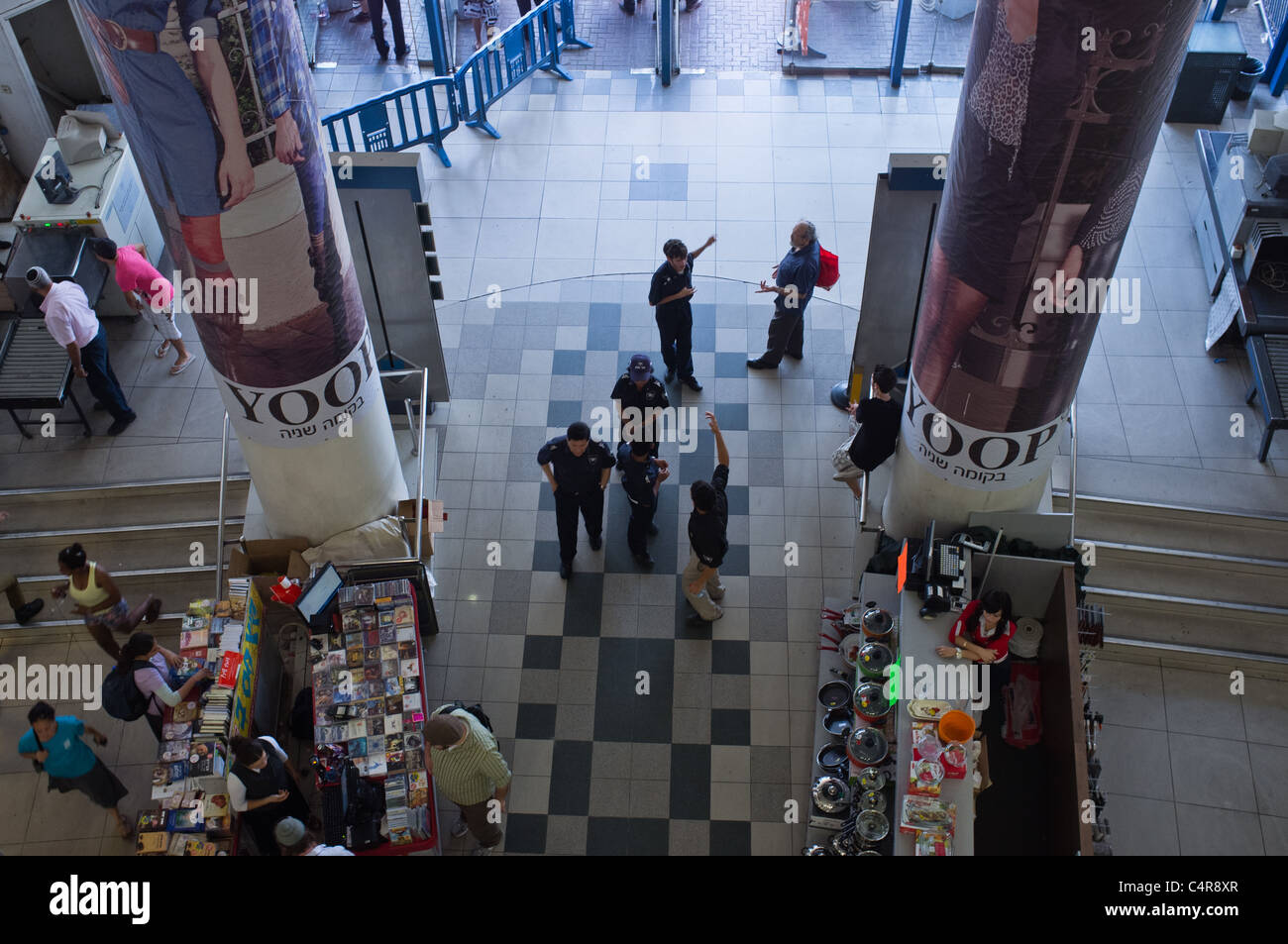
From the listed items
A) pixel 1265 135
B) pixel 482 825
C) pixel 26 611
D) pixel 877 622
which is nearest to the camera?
pixel 482 825

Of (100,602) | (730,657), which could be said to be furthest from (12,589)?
(730,657)

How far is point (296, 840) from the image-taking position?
6.52m

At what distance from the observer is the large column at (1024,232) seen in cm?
571

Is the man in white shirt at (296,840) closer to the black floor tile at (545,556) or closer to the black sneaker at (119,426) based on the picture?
the black floor tile at (545,556)

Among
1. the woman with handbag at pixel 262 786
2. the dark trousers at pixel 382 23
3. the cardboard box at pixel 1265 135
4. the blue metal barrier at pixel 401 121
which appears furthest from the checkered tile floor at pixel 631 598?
the dark trousers at pixel 382 23

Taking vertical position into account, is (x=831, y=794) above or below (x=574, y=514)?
below

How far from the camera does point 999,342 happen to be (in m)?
7.16

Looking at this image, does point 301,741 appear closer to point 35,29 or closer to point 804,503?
point 804,503

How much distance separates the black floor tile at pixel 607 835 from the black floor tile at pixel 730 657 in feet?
4.18

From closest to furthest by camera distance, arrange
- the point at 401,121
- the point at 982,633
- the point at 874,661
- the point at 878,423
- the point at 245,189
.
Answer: the point at 245,189, the point at 982,633, the point at 874,661, the point at 878,423, the point at 401,121

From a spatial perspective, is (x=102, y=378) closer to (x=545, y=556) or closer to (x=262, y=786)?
(x=545, y=556)

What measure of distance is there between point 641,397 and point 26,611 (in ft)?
17.0

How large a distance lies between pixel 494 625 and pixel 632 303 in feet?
12.8
